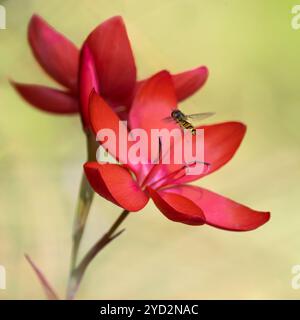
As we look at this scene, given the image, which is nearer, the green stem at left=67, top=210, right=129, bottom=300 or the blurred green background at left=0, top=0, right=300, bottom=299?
the green stem at left=67, top=210, right=129, bottom=300

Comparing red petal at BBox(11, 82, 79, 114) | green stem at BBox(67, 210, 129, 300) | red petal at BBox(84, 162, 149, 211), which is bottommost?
green stem at BBox(67, 210, 129, 300)

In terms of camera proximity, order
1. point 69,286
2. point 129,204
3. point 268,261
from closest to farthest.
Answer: point 129,204 → point 69,286 → point 268,261

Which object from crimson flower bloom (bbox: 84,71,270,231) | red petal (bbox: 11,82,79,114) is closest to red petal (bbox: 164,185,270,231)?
crimson flower bloom (bbox: 84,71,270,231)

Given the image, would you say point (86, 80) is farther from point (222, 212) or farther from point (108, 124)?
point (222, 212)

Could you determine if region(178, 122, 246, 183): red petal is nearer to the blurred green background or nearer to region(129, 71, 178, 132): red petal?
region(129, 71, 178, 132): red petal

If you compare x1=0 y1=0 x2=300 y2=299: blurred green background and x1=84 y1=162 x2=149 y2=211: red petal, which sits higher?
x1=0 y1=0 x2=300 y2=299: blurred green background

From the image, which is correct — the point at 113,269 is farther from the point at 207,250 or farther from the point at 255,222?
the point at 255,222

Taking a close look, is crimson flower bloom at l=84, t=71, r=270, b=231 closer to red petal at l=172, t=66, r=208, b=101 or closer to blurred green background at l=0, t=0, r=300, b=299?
red petal at l=172, t=66, r=208, b=101

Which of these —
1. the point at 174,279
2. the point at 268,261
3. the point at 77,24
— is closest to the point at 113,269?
the point at 174,279
